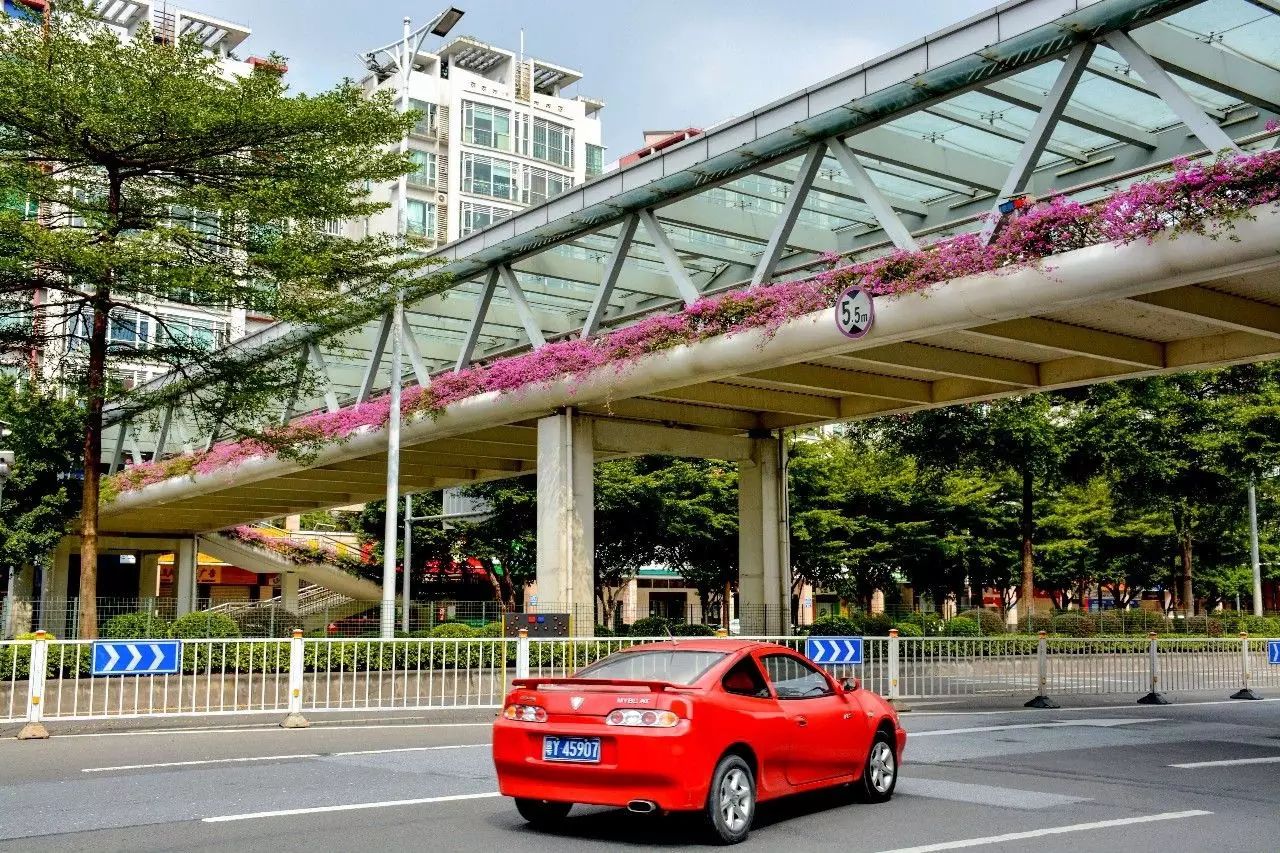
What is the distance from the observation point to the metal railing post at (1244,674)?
2491 centimetres

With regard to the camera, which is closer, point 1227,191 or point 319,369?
point 1227,191

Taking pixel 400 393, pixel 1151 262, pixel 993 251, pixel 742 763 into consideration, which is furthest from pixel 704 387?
pixel 742 763

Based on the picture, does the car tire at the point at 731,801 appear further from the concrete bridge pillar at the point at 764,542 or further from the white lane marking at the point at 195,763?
the concrete bridge pillar at the point at 764,542

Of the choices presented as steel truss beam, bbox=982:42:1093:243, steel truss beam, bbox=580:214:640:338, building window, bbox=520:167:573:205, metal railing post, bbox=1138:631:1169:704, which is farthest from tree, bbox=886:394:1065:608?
building window, bbox=520:167:573:205

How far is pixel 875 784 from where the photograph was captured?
10.0 metres

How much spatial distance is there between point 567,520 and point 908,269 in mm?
9567

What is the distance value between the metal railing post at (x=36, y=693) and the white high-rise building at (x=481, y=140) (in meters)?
55.3

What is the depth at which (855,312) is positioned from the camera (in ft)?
59.1

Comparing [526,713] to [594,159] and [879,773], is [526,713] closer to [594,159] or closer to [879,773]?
[879,773]

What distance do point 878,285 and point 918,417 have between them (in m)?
19.9

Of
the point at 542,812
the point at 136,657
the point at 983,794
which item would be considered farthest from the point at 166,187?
the point at 983,794

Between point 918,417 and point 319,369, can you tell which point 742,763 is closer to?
point 319,369

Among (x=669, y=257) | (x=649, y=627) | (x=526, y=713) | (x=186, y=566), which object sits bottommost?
(x=649, y=627)

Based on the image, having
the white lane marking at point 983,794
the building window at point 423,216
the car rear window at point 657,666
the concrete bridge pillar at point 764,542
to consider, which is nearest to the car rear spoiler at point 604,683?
the car rear window at point 657,666
